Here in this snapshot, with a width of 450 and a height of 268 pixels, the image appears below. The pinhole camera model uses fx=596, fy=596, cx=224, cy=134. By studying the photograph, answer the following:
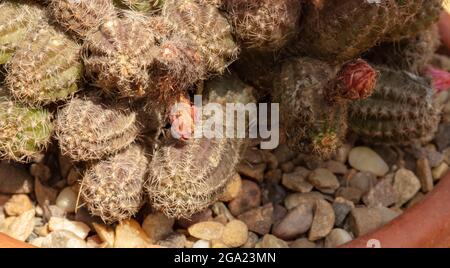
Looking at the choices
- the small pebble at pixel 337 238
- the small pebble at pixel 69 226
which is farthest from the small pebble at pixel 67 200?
the small pebble at pixel 337 238

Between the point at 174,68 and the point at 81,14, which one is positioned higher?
the point at 81,14

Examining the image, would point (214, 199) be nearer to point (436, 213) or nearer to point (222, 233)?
point (222, 233)

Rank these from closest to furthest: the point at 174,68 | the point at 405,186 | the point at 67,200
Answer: the point at 174,68, the point at 67,200, the point at 405,186

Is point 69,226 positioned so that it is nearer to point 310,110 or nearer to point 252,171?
point 252,171

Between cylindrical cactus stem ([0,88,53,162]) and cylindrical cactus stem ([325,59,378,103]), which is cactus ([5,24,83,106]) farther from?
cylindrical cactus stem ([325,59,378,103])

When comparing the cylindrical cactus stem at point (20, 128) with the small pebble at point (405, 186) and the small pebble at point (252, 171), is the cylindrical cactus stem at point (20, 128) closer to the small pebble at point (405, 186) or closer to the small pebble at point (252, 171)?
the small pebble at point (252, 171)

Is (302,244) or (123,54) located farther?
(302,244)

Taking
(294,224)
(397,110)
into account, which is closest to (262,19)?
(397,110)
